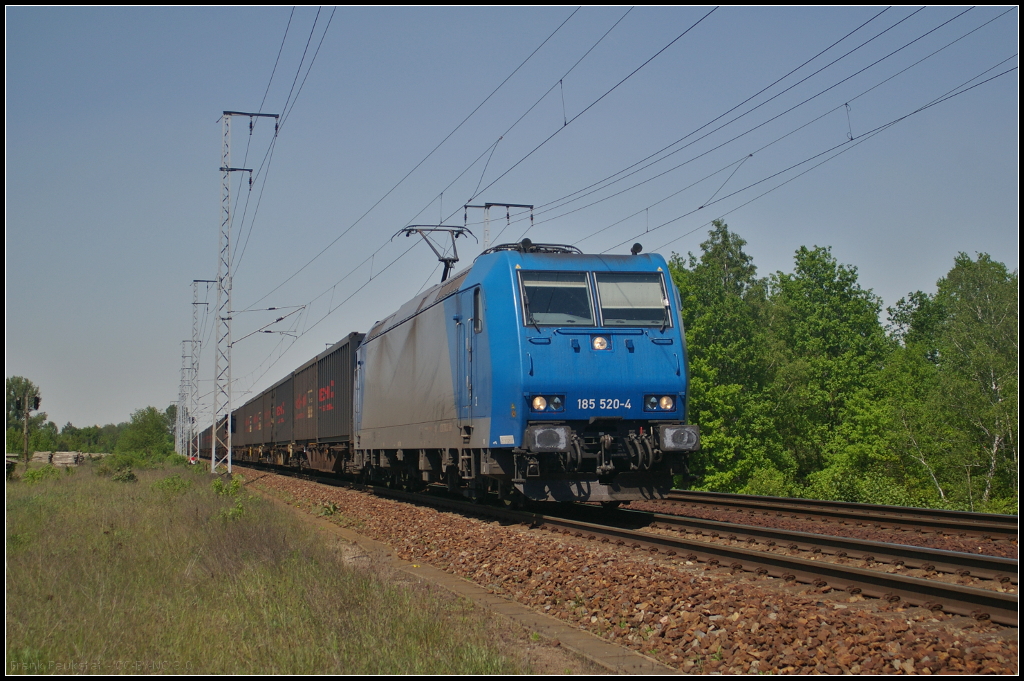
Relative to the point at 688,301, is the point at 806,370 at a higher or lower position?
lower

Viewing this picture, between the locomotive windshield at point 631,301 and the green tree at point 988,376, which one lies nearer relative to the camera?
the locomotive windshield at point 631,301

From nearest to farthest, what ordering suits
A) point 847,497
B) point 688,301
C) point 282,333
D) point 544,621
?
point 544,621 → point 847,497 → point 282,333 → point 688,301

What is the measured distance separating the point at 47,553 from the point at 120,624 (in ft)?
15.2

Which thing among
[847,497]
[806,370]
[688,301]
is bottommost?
[847,497]

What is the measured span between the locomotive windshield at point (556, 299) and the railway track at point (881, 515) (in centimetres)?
470

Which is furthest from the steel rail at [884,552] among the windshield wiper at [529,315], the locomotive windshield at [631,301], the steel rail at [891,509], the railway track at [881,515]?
the windshield wiper at [529,315]

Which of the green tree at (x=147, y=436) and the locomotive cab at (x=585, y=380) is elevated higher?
the locomotive cab at (x=585, y=380)

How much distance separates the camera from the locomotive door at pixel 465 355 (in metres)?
13.0

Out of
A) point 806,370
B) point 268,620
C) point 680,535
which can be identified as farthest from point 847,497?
point 806,370

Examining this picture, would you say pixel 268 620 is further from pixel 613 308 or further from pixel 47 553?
pixel 613 308

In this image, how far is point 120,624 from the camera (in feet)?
21.3

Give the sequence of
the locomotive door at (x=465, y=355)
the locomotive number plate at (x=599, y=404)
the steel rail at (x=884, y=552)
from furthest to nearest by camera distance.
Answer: the locomotive door at (x=465, y=355) < the locomotive number plate at (x=599, y=404) < the steel rail at (x=884, y=552)

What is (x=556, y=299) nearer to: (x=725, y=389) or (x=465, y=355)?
(x=465, y=355)

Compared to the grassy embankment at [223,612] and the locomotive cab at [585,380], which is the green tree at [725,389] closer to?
the locomotive cab at [585,380]
